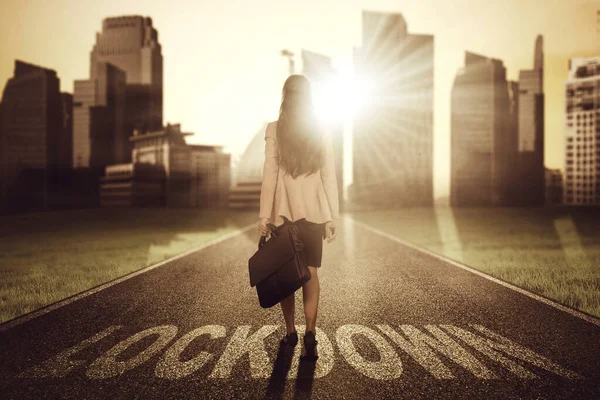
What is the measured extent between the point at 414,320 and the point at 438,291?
1744mm

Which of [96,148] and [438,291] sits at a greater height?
[96,148]

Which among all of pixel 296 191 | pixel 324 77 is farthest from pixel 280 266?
pixel 324 77

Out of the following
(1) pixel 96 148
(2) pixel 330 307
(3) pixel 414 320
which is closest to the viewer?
(3) pixel 414 320

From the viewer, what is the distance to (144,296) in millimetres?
6137

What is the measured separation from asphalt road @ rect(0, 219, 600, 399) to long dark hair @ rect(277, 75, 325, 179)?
5.47ft

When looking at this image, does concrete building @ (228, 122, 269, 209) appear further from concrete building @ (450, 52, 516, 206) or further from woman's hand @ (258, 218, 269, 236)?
woman's hand @ (258, 218, 269, 236)

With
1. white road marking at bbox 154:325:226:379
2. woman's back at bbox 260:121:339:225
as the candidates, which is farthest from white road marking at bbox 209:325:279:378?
woman's back at bbox 260:121:339:225

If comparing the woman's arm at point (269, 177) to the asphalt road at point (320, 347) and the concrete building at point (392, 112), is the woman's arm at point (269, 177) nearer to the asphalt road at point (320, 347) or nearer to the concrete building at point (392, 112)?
the asphalt road at point (320, 347)

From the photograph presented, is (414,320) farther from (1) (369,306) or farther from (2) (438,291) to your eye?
(2) (438,291)

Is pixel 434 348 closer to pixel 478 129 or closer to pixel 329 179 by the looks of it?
pixel 329 179

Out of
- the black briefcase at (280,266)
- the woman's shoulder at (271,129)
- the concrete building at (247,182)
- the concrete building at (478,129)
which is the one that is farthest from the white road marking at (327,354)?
the concrete building at (478,129)

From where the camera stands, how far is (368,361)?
3551 millimetres

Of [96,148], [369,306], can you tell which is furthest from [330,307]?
[96,148]

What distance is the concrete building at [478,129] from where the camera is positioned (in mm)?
163375
